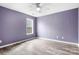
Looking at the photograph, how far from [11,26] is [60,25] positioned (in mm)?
3143

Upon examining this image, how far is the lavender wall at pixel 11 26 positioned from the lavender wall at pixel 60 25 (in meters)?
1.65

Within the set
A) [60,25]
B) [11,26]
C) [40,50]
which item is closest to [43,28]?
[60,25]

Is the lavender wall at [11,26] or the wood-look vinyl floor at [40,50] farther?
Result: the lavender wall at [11,26]

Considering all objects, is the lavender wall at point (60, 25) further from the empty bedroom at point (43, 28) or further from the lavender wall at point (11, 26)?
the lavender wall at point (11, 26)

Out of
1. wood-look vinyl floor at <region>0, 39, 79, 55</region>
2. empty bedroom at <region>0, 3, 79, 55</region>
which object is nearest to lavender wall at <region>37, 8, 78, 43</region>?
empty bedroom at <region>0, 3, 79, 55</region>

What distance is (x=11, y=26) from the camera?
12.8 ft

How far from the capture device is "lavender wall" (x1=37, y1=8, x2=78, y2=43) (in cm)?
395

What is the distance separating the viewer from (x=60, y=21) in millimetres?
4645

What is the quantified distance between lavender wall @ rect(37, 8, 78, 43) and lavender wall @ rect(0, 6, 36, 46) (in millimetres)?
1649

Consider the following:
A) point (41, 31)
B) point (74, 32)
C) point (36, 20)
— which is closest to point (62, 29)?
point (74, 32)

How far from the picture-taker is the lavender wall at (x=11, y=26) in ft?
11.4

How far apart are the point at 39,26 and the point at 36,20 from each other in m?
0.64

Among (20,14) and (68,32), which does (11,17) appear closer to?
(20,14)

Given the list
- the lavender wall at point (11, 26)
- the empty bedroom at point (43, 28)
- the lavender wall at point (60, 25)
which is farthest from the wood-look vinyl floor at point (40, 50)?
the lavender wall at point (60, 25)
